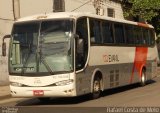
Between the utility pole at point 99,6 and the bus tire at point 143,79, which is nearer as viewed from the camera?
the bus tire at point 143,79

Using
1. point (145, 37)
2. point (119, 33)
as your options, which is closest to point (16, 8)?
point (145, 37)

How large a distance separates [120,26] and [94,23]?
3162 millimetres

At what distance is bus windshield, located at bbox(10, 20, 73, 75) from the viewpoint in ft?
55.5

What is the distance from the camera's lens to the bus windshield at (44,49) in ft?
55.5

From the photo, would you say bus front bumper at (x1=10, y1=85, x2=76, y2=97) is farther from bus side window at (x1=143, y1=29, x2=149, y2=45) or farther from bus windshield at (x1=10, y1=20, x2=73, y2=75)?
bus side window at (x1=143, y1=29, x2=149, y2=45)

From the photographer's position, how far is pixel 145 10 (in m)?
40.8

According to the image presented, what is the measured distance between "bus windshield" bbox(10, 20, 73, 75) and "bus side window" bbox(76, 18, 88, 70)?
0.34m

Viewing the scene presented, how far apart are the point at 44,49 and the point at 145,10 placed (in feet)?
81.0

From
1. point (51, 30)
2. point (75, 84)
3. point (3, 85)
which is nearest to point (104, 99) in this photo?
point (75, 84)

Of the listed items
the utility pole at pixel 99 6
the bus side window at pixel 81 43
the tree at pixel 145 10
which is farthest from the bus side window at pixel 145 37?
the tree at pixel 145 10

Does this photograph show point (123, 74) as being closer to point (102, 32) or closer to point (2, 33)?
point (102, 32)

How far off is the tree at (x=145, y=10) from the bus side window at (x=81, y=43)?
2255 centimetres

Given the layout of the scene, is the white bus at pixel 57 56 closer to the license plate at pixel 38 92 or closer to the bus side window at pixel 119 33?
the license plate at pixel 38 92

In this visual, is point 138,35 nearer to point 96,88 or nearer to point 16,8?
point 96,88
